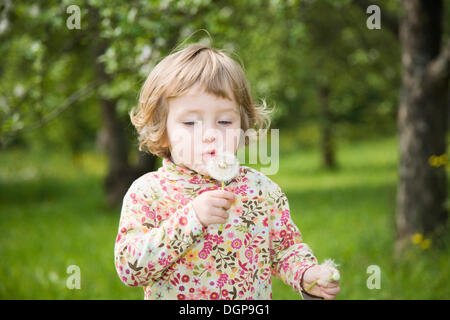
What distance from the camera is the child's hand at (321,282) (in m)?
1.67

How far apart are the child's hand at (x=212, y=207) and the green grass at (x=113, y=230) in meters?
2.75

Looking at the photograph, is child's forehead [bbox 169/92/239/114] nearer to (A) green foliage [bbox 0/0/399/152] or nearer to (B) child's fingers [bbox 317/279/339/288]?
(B) child's fingers [bbox 317/279/339/288]

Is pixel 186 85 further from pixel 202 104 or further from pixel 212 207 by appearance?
pixel 212 207

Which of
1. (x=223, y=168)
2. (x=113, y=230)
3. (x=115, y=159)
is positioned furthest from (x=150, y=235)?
(x=115, y=159)

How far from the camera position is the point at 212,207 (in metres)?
1.53

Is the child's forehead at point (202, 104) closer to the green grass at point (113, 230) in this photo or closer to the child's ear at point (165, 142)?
the child's ear at point (165, 142)

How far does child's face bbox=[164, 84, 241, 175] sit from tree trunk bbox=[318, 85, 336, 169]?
11630 mm

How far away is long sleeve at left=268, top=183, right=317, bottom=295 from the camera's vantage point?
1.82m

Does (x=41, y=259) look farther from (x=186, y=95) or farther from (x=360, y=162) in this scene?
(x=360, y=162)

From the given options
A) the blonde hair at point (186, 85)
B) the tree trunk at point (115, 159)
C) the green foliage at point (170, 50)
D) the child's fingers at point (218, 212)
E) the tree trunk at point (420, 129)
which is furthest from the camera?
the tree trunk at point (115, 159)

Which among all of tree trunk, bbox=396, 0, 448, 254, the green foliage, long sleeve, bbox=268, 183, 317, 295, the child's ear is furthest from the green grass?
the child's ear

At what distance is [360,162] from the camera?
17.7m

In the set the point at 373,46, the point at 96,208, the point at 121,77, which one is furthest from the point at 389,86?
the point at 121,77

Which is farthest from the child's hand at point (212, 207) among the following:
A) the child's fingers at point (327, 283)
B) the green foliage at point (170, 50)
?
the green foliage at point (170, 50)
